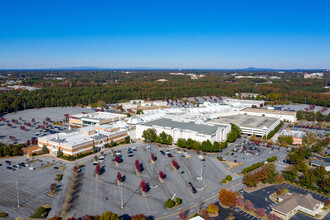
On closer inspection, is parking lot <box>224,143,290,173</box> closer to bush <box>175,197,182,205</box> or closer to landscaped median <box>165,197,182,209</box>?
bush <box>175,197,182,205</box>

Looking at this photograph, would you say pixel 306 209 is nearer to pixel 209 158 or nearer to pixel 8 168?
pixel 209 158

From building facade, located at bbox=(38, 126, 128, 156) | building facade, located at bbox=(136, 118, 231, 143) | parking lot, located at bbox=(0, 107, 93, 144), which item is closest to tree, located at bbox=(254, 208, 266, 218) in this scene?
building facade, located at bbox=(136, 118, 231, 143)

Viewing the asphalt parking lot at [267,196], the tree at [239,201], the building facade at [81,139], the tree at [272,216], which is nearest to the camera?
the tree at [272,216]

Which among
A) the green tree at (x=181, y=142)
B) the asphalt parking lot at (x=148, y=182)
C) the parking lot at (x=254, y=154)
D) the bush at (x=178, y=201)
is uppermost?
the green tree at (x=181, y=142)

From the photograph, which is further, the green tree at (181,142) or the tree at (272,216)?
the green tree at (181,142)

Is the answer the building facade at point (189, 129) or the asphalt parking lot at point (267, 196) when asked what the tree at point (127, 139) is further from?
the asphalt parking lot at point (267, 196)

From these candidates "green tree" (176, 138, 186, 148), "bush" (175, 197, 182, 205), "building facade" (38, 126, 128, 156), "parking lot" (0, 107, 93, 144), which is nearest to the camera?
"bush" (175, 197, 182, 205)

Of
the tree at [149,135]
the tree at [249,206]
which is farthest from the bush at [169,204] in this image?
the tree at [149,135]
